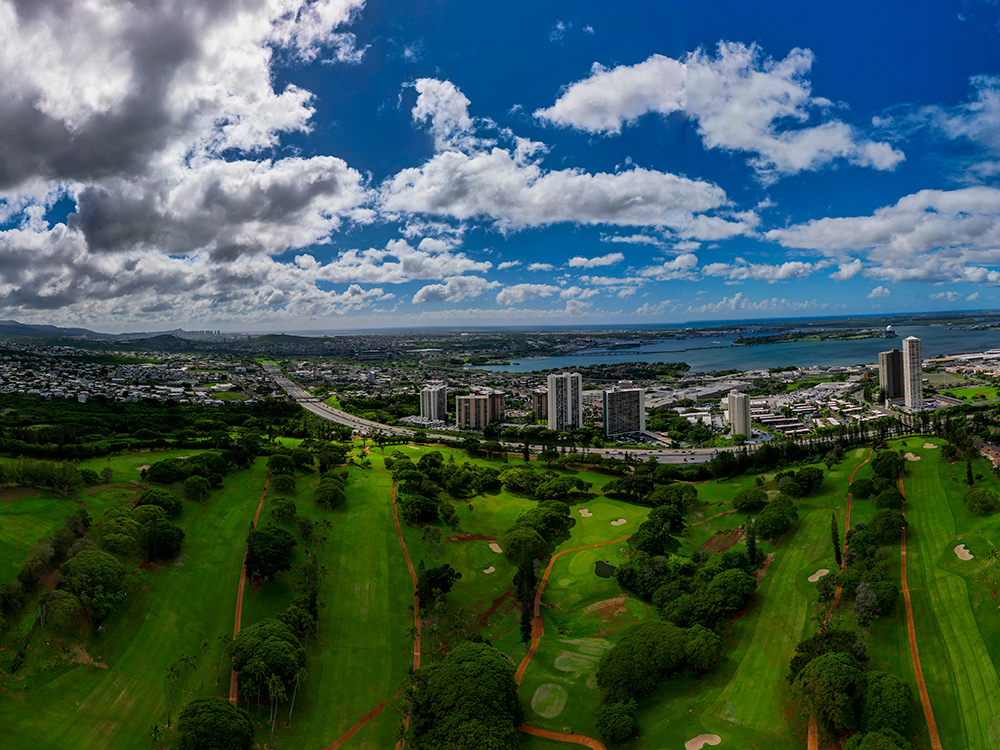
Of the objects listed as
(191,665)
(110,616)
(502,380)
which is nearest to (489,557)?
(191,665)

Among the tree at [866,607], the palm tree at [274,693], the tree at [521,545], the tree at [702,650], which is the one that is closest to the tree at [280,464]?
the tree at [521,545]

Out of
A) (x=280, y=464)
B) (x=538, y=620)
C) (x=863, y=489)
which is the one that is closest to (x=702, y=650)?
(x=538, y=620)

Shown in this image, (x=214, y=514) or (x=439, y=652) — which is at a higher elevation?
(x=214, y=514)

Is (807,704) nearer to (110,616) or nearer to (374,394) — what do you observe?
(110,616)

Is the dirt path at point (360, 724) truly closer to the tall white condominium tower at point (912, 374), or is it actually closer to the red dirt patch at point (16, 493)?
the red dirt patch at point (16, 493)

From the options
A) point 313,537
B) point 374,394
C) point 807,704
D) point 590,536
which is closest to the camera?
point 807,704

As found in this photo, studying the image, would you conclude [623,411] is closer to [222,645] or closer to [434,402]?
[434,402]

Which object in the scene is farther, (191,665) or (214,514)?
(214,514)
